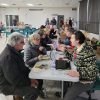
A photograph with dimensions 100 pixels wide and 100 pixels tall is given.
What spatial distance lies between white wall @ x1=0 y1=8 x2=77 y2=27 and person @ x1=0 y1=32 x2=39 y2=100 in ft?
61.2

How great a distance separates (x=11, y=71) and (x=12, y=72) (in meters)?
0.02

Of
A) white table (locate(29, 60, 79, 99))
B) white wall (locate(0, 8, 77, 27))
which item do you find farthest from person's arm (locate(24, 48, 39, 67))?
white wall (locate(0, 8, 77, 27))

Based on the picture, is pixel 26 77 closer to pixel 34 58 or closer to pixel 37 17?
pixel 34 58

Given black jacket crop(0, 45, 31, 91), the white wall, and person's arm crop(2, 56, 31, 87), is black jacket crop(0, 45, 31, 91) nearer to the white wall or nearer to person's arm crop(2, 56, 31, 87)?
person's arm crop(2, 56, 31, 87)

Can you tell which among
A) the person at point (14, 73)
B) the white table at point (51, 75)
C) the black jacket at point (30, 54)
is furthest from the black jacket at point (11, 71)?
the black jacket at point (30, 54)

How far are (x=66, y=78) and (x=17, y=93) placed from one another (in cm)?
65

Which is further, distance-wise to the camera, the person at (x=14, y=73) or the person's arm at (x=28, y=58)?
the person's arm at (x=28, y=58)

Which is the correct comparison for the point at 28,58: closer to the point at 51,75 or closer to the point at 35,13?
the point at 51,75

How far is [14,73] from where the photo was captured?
2.64 m

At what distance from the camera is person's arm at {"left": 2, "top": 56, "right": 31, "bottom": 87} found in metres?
2.62

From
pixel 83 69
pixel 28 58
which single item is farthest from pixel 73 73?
pixel 28 58

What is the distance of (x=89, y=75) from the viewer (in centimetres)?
281

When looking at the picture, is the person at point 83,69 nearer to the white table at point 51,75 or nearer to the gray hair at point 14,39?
the white table at point 51,75

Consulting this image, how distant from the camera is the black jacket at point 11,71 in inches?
103
